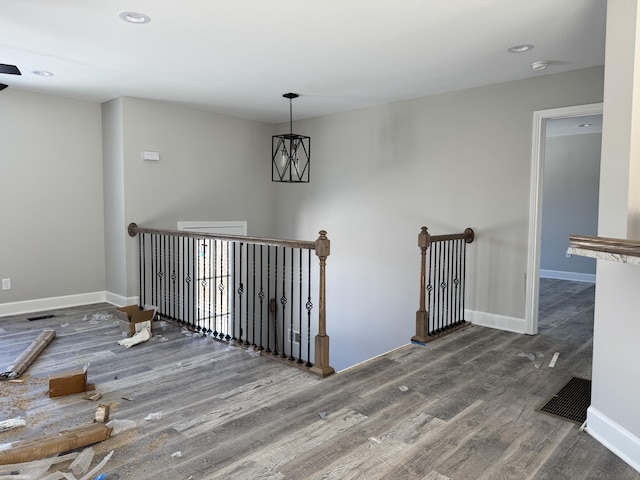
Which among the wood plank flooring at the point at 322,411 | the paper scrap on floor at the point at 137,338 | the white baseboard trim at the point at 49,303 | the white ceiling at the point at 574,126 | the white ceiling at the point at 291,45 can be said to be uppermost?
the white ceiling at the point at 574,126

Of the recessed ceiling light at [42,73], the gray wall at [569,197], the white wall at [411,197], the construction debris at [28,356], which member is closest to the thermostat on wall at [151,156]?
the recessed ceiling light at [42,73]

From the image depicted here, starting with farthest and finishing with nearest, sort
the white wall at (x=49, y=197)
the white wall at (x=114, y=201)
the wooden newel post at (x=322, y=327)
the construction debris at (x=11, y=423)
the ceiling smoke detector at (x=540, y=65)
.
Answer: the white wall at (x=114, y=201) < the white wall at (x=49, y=197) < the ceiling smoke detector at (x=540, y=65) < the wooden newel post at (x=322, y=327) < the construction debris at (x=11, y=423)

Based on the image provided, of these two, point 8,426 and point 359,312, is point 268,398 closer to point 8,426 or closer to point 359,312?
point 8,426

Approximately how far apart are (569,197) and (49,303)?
840cm

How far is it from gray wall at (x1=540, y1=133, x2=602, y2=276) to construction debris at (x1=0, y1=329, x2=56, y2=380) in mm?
7385

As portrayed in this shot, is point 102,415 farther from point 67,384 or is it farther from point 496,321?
point 496,321

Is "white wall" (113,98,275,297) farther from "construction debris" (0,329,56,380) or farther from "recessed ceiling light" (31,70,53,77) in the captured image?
"construction debris" (0,329,56,380)

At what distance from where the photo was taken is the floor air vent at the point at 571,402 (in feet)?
8.45

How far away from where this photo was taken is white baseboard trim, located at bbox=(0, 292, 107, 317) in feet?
15.7

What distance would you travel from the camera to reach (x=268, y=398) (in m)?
2.76

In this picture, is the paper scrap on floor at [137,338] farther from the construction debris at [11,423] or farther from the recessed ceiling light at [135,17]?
the recessed ceiling light at [135,17]

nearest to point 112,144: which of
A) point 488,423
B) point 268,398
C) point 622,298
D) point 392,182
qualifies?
point 392,182

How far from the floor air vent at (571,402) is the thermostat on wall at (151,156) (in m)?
4.71

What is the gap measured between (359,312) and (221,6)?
4.05 meters
